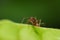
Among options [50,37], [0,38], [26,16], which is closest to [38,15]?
[26,16]

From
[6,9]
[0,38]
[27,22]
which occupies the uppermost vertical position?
[6,9]

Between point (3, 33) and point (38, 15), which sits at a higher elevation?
point (38, 15)

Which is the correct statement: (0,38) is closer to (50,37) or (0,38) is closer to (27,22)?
(27,22)

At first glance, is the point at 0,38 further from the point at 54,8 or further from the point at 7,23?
the point at 54,8

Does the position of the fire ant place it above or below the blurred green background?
below

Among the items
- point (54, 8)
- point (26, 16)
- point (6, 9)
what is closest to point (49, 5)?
point (54, 8)

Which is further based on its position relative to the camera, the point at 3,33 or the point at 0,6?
the point at 0,6

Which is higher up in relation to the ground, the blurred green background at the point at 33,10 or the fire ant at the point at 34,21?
the blurred green background at the point at 33,10
